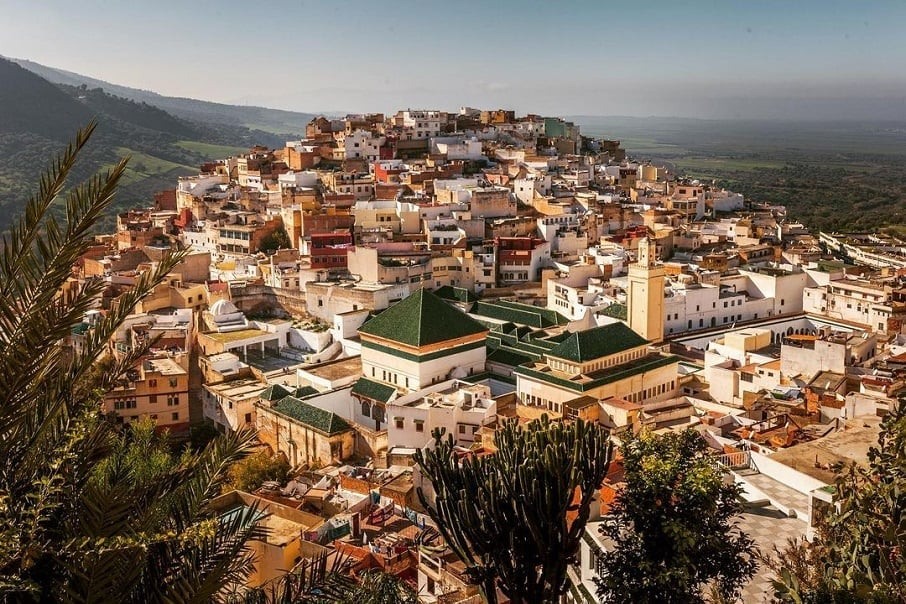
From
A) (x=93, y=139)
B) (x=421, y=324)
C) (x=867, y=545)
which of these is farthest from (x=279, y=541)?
(x=93, y=139)

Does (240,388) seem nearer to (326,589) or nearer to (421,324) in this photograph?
(421,324)

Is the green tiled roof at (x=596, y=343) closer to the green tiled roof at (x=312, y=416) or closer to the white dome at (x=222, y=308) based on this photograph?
the green tiled roof at (x=312, y=416)

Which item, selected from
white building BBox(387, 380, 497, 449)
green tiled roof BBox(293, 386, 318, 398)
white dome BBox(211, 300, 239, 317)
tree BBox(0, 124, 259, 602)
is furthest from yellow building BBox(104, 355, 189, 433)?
tree BBox(0, 124, 259, 602)

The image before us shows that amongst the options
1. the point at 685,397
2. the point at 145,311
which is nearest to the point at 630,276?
the point at 685,397

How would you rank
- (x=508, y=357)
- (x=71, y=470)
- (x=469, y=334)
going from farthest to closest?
(x=508, y=357) < (x=469, y=334) < (x=71, y=470)

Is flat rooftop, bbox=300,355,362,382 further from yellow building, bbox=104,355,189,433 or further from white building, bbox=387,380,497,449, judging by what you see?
white building, bbox=387,380,497,449

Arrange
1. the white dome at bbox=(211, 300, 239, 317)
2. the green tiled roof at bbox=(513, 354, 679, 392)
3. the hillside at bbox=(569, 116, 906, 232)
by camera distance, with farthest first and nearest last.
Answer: the hillside at bbox=(569, 116, 906, 232), the white dome at bbox=(211, 300, 239, 317), the green tiled roof at bbox=(513, 354, 679, 392)

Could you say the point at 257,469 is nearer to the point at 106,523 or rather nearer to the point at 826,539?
the point at 826,539
